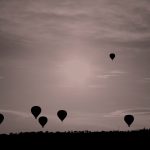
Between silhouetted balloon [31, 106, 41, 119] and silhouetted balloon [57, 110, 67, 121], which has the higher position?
silhouetted balloon [31, 106, 41, 119]

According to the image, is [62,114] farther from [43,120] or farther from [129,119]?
[129,119]
